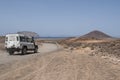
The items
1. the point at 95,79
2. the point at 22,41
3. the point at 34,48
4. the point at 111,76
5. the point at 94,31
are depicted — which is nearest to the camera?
the point at 95,79

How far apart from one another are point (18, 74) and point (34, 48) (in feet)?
76.1

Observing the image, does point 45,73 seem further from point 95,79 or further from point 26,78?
point 95,79

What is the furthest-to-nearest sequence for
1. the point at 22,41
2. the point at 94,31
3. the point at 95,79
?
the point at 94,31 → the point at 22,41 → the point at 95,79

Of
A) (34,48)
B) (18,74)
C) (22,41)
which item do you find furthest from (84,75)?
(34,48)

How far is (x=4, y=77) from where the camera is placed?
1505 cm

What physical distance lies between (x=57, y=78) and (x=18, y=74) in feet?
8.02

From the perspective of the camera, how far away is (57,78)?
48.7 ft

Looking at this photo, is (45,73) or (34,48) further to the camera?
(34,48)

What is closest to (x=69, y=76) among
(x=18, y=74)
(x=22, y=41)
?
(x=18, y=74)

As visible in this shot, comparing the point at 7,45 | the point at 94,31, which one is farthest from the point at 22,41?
the point at 94,31

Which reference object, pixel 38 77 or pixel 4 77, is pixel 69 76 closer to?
pixel 38 77

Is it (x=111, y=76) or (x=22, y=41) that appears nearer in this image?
(x=111, y=76)

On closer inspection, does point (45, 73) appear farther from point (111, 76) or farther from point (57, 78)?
point (111, 76)

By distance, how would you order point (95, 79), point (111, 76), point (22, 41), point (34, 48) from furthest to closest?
point (34, 48), point (22, 41), point (111, 76), point (95, 79)
